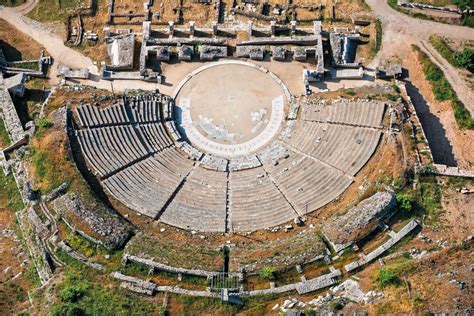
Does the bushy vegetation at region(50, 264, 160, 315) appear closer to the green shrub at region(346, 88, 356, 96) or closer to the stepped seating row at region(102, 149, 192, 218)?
the stepped seating row at region(102, 149, 192, 218)

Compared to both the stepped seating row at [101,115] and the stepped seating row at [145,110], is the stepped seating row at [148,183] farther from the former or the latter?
the stepped seating row at [101,115]

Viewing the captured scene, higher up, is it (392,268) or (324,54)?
(324,54)

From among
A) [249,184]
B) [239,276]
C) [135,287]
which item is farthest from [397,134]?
[135,287]

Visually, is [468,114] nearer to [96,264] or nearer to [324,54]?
[324,54]

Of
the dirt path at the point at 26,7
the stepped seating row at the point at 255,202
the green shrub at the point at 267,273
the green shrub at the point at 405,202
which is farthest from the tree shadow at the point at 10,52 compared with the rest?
the green shrub at the point at 405,202

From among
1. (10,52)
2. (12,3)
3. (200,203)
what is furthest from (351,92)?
(12,3)

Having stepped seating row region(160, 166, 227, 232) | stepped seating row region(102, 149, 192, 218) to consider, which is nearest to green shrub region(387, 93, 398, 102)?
stepped seating row region(160, 166, 227, 232)
